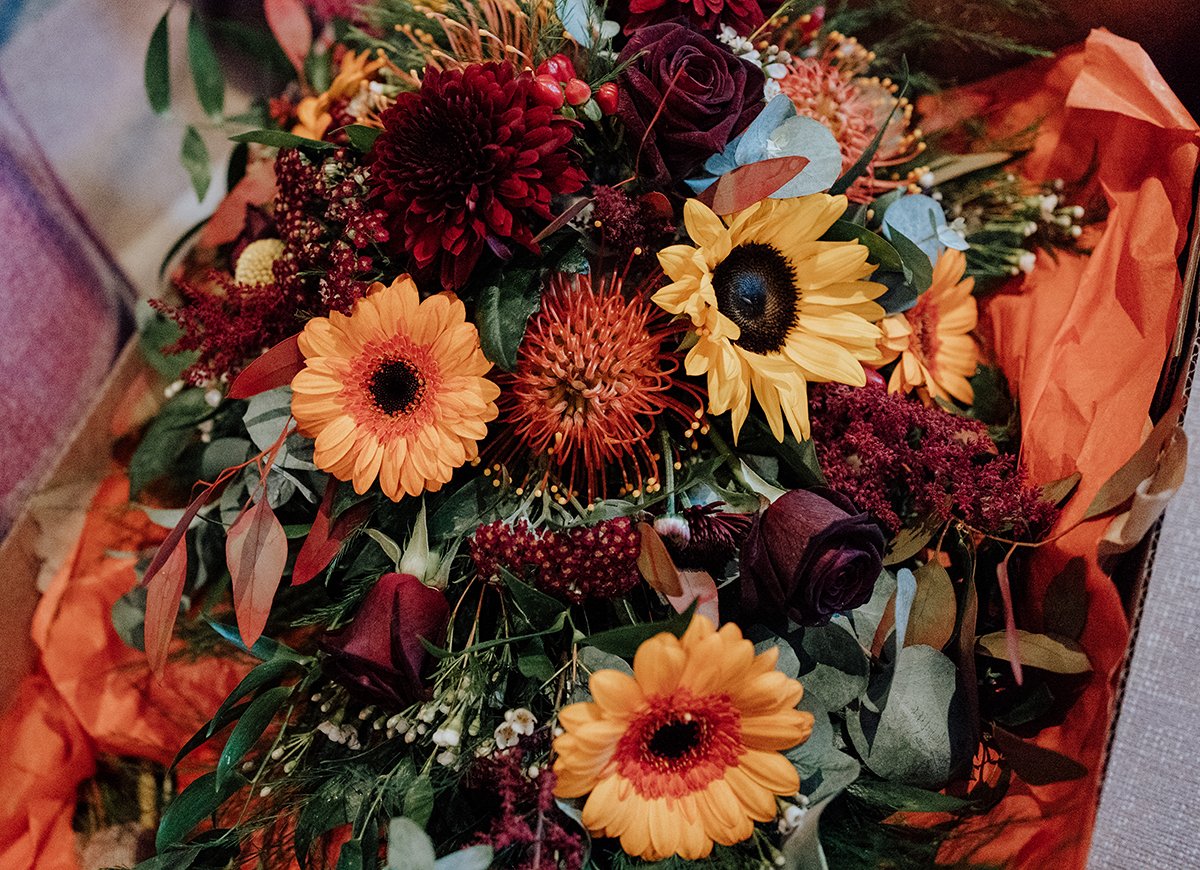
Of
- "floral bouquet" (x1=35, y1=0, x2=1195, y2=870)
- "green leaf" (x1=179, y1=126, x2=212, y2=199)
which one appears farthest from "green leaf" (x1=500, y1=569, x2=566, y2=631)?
"green leaf" (x1=179, y1=126, x2=212, y2=199)

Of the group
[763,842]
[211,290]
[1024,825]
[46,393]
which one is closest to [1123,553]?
[1024,825]

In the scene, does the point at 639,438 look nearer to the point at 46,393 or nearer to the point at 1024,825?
the point at 1024,825

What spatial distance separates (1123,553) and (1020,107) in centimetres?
55

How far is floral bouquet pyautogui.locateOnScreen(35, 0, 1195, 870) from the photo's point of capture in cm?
63

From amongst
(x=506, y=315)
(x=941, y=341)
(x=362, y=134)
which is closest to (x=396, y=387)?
(x=506, y=315)

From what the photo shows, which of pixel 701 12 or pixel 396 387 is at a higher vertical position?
pixel 701 12

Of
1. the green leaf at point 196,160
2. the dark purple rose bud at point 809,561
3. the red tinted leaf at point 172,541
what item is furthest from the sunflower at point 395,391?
the green leaf at point 196,160

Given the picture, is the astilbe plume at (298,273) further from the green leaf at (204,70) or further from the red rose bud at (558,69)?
the green leaf at (204,70)

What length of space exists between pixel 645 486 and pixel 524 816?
0.28m

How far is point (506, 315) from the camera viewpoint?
0.67 meters

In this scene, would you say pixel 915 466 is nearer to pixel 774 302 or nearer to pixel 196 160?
pixel 774 302

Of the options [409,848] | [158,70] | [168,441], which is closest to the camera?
[409,848]

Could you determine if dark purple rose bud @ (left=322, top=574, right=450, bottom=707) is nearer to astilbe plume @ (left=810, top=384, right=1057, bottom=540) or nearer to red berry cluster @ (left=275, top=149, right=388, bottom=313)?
red berry cluster @ (left=275, top=149, right=388, bottom=313)

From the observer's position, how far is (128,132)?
1140 millimetres
